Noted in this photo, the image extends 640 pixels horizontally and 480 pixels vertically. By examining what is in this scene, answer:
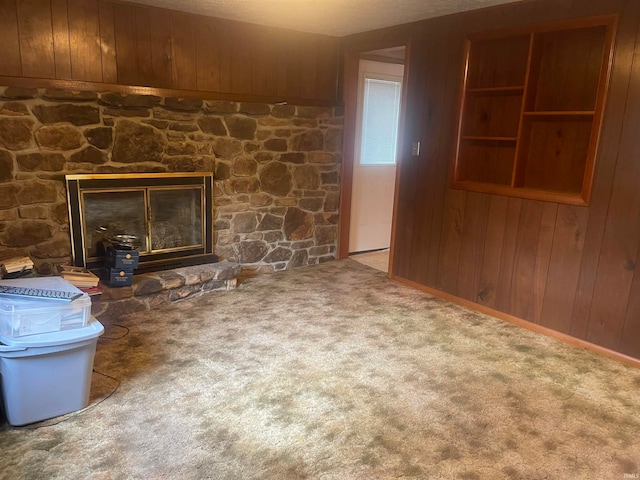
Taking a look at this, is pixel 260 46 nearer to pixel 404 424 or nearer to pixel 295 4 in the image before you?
pixel 295 4

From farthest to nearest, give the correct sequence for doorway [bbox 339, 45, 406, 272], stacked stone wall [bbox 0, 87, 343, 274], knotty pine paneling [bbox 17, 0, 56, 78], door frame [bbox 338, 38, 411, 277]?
doorway [bbox 339, 45, 406, 272] → door frame [bbox 338, 38, 411, 277] → stacked stone wall [bbox 0, 87, 343, 274] → knotty pine paneling [bbox 17, 0, 56, 78]

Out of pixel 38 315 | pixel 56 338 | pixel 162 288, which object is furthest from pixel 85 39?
pixel 56 338

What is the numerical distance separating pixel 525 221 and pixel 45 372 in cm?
297

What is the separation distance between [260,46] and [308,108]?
69cm

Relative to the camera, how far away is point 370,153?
16.6 ft

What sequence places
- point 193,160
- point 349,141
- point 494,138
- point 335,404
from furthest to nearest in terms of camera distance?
point 349,141, point 193,160, point 494,138, point 335,404

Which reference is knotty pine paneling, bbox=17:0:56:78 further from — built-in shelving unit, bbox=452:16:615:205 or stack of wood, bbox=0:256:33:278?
built-in shelving unit, bbox=452:16:615:205

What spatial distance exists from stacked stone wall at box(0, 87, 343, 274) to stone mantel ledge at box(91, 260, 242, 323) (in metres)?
0.34

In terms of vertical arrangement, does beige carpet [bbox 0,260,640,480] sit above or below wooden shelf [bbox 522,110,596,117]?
below

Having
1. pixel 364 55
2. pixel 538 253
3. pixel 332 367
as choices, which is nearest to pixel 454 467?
pixel 332 367

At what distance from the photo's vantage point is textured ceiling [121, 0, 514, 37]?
10.6ft

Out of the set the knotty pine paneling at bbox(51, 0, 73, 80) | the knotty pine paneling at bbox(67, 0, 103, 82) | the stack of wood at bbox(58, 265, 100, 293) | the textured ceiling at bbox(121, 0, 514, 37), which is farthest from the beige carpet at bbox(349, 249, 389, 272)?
the knotty pine paneling at bbox(51, 0, 73, 80)

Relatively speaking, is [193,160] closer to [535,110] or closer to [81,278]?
[81,278]

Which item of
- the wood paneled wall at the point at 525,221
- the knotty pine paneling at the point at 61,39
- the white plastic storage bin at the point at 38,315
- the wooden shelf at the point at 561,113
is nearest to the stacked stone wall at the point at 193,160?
A: the knotty pine paneling at the point at 61,39
